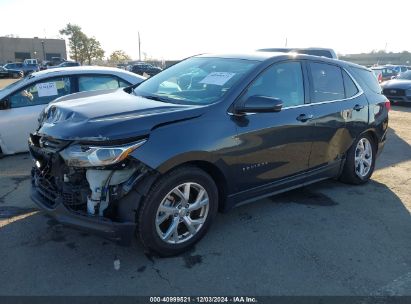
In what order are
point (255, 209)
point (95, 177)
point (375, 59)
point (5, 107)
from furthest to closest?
point (375, 59), point (5, 107), point (255, 209), point (95, 177)

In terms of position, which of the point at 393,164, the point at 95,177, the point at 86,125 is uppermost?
the point at 86,125

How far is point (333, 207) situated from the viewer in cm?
485

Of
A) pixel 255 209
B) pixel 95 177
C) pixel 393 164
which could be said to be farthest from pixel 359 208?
pixel 95 177

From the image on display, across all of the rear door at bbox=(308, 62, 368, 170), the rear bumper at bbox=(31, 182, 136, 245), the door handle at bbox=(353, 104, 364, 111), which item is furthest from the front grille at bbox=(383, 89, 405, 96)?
the rear bumper at bbox=(31, 182, 136, 245)

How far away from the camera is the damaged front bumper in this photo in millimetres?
3125

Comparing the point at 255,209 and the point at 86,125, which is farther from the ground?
the point at 86,125

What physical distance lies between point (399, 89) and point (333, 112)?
12.0 metres

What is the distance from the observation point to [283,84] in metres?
4.31

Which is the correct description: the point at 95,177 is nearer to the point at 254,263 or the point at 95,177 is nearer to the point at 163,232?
the point at 163,232

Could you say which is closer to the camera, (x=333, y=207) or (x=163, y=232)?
(x=163, y=232)

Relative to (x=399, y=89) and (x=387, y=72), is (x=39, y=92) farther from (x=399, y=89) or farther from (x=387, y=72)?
(x=387, y=72)

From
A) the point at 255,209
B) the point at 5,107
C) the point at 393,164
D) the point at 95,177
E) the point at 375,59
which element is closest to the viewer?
the point at 95,177

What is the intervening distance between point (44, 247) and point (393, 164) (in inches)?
227

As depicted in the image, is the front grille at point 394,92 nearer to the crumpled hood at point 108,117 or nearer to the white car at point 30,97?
the white car at point 30,97
